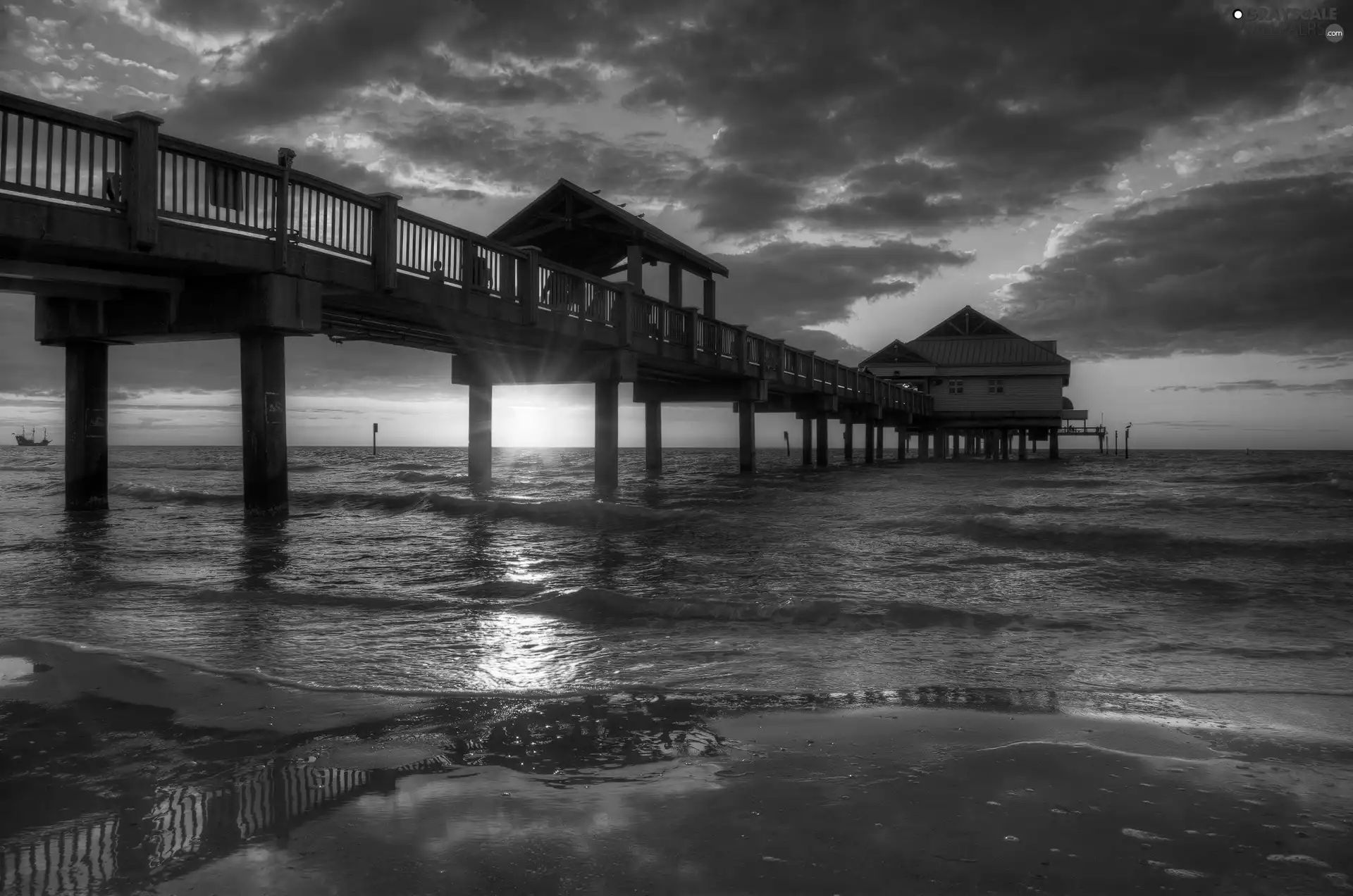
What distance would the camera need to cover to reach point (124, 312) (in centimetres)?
1302

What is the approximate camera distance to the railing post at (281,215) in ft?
37.9

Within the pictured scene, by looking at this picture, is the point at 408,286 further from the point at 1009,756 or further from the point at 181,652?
the point at 1009,756

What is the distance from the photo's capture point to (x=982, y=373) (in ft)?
183

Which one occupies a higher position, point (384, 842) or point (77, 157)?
point (77, 157)

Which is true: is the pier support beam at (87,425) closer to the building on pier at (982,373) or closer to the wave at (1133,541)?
the wave at (1133,541)

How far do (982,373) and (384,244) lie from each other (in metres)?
49.4

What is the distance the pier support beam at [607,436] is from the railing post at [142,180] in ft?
41.9

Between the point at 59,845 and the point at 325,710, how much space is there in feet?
4.94

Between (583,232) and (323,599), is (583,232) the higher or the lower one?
the higher one

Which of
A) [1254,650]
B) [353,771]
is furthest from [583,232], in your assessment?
[353,771]

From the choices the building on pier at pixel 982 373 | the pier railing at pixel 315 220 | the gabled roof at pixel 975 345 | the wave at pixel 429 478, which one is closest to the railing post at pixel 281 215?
the pier railing at pixel 315 220

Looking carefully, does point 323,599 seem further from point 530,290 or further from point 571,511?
point 530,290

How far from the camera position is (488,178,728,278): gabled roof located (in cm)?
2203

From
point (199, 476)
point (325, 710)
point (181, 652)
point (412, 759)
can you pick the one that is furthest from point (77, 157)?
point (199, 476)
